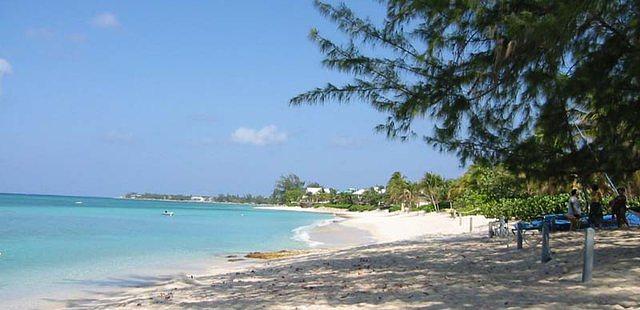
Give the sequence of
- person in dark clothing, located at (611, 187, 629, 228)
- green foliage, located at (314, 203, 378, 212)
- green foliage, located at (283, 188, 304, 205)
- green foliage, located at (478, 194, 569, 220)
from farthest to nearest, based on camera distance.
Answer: green foliage, located at (283, 188, 304, 205) → green foliage, located at (314, 203, 378, 212) → green foliage, located at (478, 194, 569, 220) → person in dark clothing, located at (611, 187, 629, 228)

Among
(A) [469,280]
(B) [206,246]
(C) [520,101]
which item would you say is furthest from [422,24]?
(B) [206,246]

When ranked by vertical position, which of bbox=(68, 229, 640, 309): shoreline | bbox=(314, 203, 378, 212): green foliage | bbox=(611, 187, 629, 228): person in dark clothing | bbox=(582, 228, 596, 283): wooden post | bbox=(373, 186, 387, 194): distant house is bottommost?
bbox=(68, 229, 640, 309): shoreline

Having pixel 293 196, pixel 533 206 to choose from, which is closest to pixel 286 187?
pixel 293 196

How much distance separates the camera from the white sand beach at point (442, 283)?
694 cm

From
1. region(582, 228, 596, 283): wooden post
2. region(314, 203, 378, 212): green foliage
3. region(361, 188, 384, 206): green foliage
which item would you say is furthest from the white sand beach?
region(361, 188, 384, 206): green foliage

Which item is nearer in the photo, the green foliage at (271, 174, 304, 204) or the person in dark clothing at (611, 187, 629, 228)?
the person in dark clothing at (611, 187, 629, 228)

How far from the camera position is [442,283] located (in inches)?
336

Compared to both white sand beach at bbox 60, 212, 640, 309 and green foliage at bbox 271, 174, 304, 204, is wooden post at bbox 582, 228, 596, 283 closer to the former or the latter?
white sand beach at bbox 60, 212, 640, 309

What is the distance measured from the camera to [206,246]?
28.2 m

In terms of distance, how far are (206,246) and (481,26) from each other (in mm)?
24175

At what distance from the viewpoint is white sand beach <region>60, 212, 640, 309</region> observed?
273 inches

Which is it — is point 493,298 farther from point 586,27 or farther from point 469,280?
point 586,27

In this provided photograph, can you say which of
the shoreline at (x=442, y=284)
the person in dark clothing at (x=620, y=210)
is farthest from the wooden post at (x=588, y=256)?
the person in dark clothing at (x=620, y=210)

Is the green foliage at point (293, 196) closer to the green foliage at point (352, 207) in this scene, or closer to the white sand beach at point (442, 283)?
the green foliage at point (352, 207)
